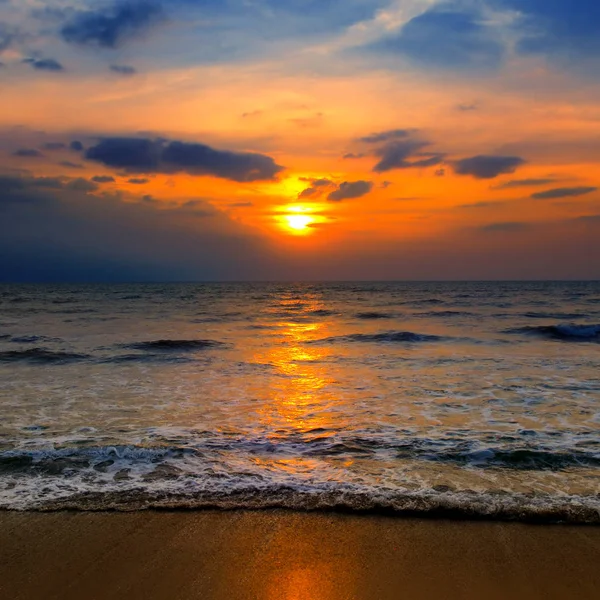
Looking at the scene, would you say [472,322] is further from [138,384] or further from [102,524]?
[102,524]

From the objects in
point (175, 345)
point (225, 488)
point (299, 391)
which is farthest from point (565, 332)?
point (225, 488)

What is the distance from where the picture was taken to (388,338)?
939 inches

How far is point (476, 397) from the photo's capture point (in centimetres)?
1079

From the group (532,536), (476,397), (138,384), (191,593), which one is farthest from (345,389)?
(191,593)

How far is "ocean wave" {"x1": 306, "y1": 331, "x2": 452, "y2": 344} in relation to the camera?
2288cm

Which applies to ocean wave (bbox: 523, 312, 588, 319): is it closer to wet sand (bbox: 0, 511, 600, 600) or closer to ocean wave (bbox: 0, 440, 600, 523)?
ocean wave (bbox: 0, 440, 600, 523)

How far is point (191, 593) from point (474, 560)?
242 centimetres

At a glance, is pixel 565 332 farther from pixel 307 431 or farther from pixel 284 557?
pixel 284 557

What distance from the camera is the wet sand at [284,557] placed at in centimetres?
393

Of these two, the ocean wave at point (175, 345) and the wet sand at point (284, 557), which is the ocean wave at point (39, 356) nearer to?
the ocean wave at point (175, 345)

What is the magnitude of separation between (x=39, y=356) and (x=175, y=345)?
5.37 meters

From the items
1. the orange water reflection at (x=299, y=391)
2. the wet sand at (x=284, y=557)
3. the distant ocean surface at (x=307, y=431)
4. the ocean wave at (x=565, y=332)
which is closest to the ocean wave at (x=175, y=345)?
the distant ocean surface at (x=307, y=431)

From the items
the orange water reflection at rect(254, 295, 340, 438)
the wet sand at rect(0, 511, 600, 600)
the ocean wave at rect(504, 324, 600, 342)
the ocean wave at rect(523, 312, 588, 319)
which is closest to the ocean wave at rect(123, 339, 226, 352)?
the orange water reflection at rect(254, 295, 340, 438)

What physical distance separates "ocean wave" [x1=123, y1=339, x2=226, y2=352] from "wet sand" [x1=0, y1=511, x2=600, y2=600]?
15.5 m
